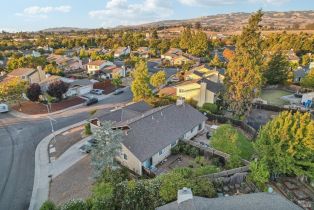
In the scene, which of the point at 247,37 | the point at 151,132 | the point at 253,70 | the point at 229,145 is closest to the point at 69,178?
the point at 151,132

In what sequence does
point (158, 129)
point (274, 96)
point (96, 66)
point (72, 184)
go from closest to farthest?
1. point (72, 184)
2. point (158, 129)
3. point (274, 96)
4. point (96, 66)

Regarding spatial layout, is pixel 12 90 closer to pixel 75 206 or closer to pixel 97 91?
pixel 97 91

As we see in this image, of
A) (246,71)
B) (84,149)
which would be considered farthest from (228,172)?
(246,71)

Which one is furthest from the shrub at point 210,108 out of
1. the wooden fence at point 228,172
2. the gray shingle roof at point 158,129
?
the wooden fence at point 228,172

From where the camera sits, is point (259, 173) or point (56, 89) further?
point (56, 89)

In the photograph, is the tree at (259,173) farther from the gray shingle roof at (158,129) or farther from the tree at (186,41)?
the tree at (186,41)
